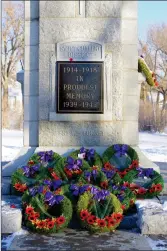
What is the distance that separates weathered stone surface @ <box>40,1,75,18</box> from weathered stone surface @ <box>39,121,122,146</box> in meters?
1.50

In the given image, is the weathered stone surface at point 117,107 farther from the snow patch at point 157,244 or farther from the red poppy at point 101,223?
the snow patch at point 157,244

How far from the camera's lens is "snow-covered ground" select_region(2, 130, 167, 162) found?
1332cm

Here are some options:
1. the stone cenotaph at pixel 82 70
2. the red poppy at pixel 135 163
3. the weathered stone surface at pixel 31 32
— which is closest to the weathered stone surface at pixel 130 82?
the stone cenotaph at pixel 82 70

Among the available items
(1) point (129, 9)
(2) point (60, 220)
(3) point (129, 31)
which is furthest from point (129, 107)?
(2) point (60, 220)

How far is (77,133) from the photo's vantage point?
657 cm

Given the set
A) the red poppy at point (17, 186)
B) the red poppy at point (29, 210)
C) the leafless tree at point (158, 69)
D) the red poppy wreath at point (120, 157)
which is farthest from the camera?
the leafless tree at point (158, 69)

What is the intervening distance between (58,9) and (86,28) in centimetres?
47

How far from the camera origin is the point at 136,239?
14.8ft

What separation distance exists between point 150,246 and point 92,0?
11.8ft

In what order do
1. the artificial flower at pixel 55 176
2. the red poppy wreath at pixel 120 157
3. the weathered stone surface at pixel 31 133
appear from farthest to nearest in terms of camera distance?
the weathered stone surface at pixel 31 133 → the red poppy wreath at pixel 120 157 → the artificial flower at pixel 55 176

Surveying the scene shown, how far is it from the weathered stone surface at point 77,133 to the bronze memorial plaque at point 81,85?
247mm

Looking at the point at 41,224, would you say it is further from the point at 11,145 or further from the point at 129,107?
the point at 11,145

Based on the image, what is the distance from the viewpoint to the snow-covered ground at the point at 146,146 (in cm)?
1332

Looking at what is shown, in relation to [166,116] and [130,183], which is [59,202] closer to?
[130,183]
